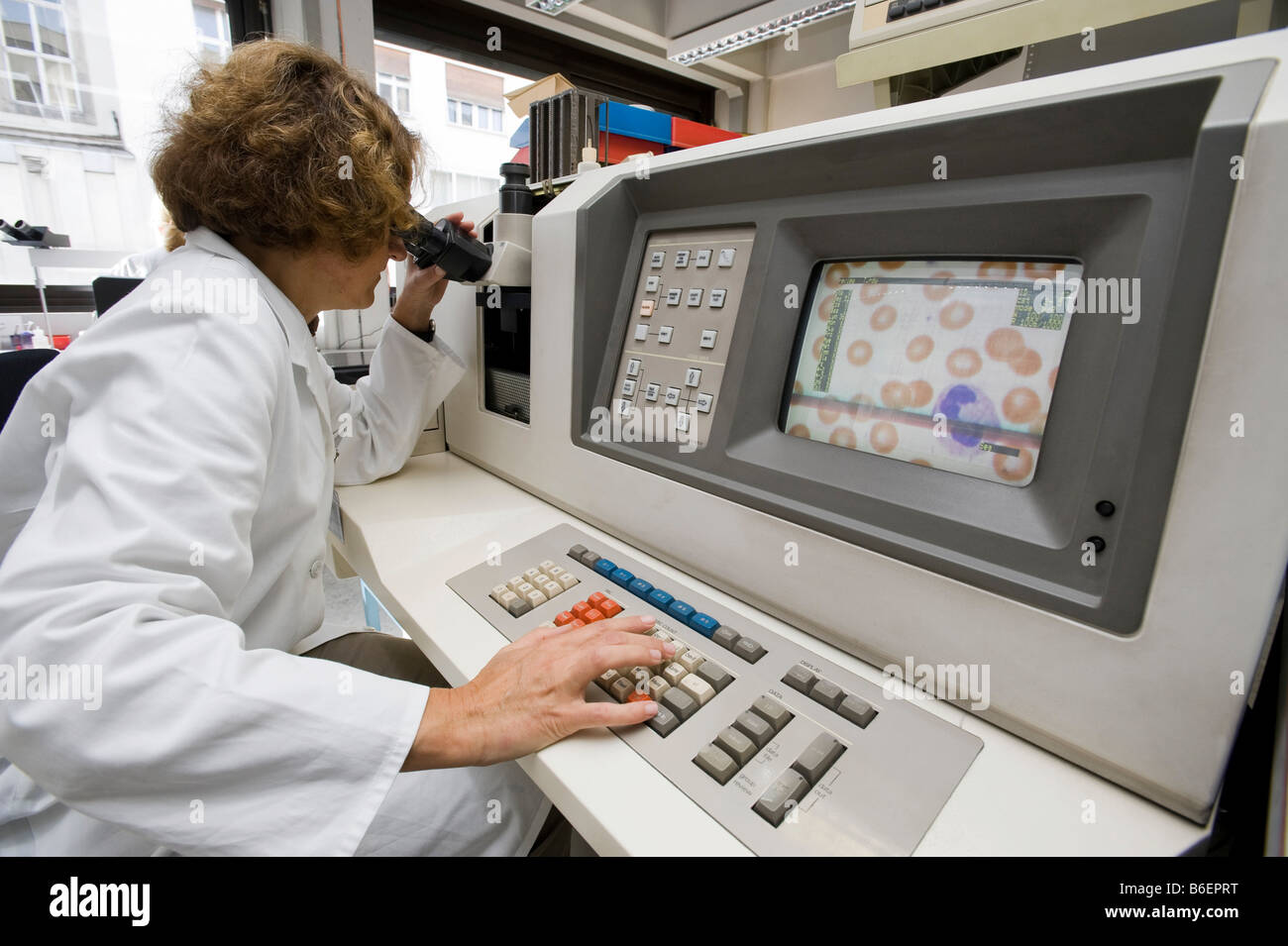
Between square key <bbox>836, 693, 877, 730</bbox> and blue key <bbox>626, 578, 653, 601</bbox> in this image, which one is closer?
square key <bbox>836, 693, 877, 730</bbox>

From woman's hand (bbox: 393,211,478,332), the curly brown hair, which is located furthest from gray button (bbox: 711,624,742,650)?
woman's hand (bbox: 393,211,478,332)

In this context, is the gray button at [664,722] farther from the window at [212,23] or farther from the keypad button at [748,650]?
the window at [212,23]

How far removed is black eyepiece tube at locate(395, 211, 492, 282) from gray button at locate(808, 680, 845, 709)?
2.60ft

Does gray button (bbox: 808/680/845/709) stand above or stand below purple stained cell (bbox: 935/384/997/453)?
below

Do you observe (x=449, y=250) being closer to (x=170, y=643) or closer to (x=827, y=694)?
(x=170, y=643)

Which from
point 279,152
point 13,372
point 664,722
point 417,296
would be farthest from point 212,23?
point 664,722

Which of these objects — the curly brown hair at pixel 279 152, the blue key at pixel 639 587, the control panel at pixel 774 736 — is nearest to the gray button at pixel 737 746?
the control panel at pixel 774 736

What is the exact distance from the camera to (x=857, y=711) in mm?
493

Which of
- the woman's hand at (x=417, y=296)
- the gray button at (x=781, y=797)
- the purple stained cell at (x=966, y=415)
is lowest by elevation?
the gray button at (x=781, y=797)

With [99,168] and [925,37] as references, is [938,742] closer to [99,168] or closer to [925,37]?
[925,37]

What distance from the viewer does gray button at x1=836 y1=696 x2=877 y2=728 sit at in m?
0.49

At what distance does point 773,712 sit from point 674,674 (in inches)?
3.6

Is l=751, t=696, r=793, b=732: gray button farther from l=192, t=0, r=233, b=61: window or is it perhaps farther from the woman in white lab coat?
l=192, t=0, r=233, b=61: window

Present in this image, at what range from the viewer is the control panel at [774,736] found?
1.36 ft
